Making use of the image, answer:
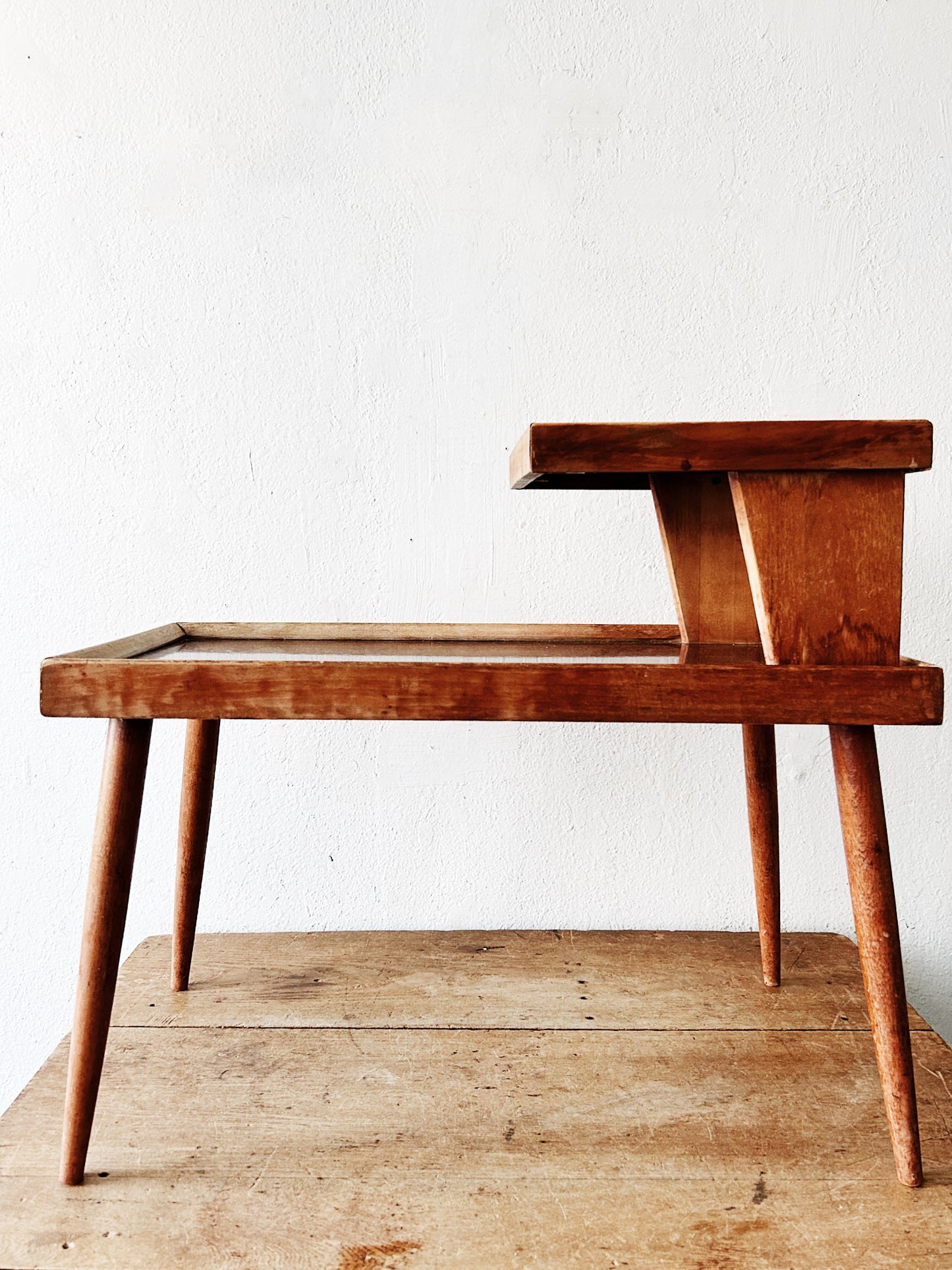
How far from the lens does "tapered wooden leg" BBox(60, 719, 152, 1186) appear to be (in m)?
0.66

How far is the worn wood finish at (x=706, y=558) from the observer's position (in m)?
0.85

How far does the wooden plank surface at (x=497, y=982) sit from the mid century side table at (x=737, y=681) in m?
0.26

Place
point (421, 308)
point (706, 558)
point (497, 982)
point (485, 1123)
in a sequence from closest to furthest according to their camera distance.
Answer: point (485, 1123), point (706, 558), point (497, 982), point (421, 308)

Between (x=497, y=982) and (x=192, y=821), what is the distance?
0.32 meters

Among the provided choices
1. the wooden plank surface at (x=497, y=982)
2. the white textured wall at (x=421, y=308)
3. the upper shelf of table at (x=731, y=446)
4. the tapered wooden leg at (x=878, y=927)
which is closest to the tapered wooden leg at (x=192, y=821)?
the wooden plank surface at (x=497, y=982)

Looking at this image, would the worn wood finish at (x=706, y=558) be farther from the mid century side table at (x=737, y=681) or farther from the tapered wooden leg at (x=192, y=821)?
the tapered wooden leg at (x=192, y=821)

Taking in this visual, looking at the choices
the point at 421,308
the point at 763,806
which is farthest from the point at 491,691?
the point at 421,308

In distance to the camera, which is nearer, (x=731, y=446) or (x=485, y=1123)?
(x=731, y=446)

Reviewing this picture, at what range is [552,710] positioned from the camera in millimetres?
646

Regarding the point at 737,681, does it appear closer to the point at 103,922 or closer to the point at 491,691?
the point at 491,691

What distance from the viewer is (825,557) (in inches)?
25.8

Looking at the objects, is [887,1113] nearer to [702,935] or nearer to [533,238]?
[702,935]

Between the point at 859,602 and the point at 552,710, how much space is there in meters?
0.20

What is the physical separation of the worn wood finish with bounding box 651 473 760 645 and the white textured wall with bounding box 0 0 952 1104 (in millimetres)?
271
